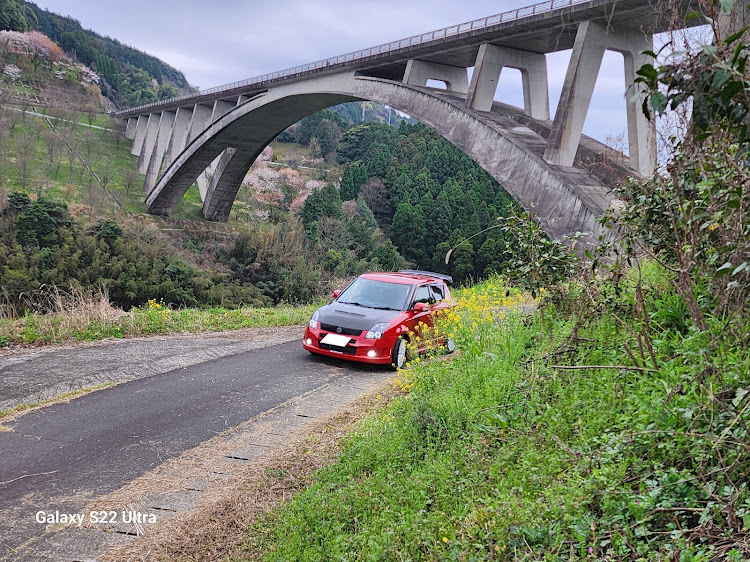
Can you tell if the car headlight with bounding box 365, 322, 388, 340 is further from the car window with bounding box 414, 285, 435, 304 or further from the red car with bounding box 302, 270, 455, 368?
the car window with bounding box 414, 285, 435, 304

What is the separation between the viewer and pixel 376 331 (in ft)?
24.8

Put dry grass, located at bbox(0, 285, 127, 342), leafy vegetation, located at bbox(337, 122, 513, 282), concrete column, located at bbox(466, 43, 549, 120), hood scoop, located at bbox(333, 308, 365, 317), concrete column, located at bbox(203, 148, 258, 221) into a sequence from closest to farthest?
hood scoop, located at bbox(333, 308, 365, 317) < dry grass, located at bbox(0, 285, 127, 342) < concrete column, located at bbox(466, 43, 549, 120) < concrete column, located at bbox(203, 148, 258, 221) < leafy vegetation, located at bbox(337, 122, 513, 282)

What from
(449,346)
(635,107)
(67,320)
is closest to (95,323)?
(67,320)

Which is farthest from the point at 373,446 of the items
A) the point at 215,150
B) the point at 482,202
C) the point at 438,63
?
the point at 482,202

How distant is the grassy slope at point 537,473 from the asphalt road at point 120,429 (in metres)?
1.38

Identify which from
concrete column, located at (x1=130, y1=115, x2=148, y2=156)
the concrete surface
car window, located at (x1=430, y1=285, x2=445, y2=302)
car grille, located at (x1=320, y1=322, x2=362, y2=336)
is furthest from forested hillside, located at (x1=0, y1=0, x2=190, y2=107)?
car grille, located at (x1=320, y1=322, x2=362, y2=336)

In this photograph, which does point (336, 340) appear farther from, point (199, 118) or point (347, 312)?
point (199, 118)

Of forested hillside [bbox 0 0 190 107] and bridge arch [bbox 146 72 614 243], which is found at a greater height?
forested hillside [bbox 0 0 190 107]

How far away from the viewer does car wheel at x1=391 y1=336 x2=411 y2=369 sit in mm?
7684

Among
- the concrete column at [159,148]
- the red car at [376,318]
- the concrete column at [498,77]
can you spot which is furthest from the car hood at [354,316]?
the concrete column at [159,148]

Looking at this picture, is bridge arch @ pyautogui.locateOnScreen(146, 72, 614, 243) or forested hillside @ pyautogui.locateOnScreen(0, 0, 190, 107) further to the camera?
forested hillside @ pyautogui.locateOnScreen(0, 0, 190, 107)

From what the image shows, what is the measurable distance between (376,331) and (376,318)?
27 cm

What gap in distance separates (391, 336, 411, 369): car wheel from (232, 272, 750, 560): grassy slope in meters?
3.15

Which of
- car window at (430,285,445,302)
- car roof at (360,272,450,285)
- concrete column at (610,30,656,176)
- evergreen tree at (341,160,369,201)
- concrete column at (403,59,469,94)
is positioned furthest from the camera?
evergreen tree at (341,160,369,201)
